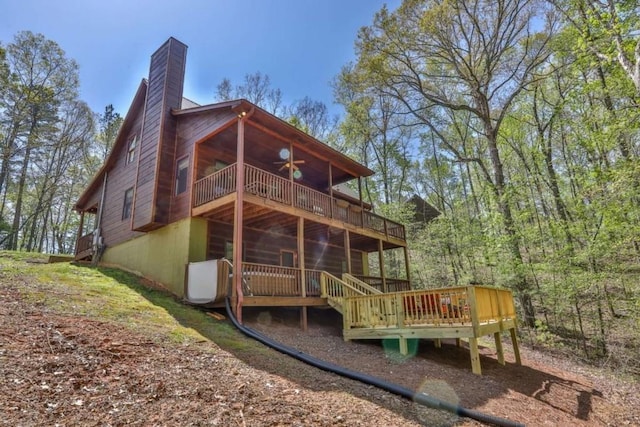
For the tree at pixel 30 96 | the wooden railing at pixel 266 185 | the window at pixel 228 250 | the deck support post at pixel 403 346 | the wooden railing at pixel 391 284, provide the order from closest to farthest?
the deck support post at pixel 403 346 < the wooden railing at pixel 266 185 < the window at pixel 228 250 < the wooden railing at pixel 391 284 < the tree at pixel 30 96

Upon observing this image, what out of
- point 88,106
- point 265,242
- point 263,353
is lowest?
point 263,353

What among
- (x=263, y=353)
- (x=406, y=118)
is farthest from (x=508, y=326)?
(x=406, y=118)

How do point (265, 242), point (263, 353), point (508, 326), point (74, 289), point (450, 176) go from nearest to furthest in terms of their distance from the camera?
1. point (263, 353)
2. point (74, 289)
3. point (508, 326)
4. point (265, 242)
5. point (450, 176)

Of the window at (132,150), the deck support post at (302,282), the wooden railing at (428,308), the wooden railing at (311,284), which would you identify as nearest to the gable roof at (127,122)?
the window at (132,150)

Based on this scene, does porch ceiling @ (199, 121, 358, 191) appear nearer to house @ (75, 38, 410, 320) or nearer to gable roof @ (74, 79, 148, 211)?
house @ (75, 38, 410, 320)

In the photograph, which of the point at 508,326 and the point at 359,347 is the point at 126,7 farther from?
the point at 508,326

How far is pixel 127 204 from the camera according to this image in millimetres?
14344

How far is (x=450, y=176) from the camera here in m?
28.5

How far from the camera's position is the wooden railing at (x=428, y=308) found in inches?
286

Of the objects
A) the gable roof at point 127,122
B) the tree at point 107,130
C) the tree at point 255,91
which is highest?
the tree at point 255,91

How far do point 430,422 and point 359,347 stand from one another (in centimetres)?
423

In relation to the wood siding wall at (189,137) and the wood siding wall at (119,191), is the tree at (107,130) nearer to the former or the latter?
the wood siding wall at (119,191)

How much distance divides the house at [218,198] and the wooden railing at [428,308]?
202 cm

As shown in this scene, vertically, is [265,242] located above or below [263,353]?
above
